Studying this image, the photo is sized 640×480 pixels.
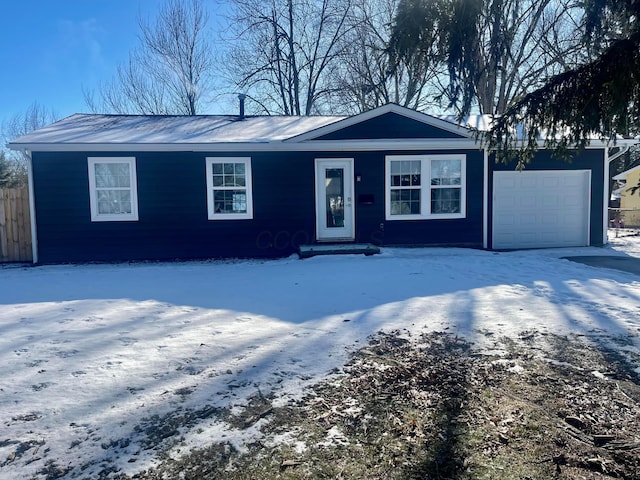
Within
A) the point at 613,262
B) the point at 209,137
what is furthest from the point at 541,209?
the point at 209,137

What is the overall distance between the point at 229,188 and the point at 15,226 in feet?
16.4

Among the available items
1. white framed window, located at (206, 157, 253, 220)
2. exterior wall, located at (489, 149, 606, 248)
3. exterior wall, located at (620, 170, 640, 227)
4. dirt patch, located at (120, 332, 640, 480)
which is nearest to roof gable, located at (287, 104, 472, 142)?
exterior wall, located at (489, 149, 606, 248)

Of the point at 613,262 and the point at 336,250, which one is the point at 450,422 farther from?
the point at 613,262

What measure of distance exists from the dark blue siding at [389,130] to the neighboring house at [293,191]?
25 millimetres

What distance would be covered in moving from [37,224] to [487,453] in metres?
10.3

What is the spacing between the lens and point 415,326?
463 centimetres

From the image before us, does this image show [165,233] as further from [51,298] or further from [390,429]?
[390,429]

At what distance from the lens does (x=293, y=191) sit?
33.7 feet

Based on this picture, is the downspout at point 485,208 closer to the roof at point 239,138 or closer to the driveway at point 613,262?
the roof at point 239,138

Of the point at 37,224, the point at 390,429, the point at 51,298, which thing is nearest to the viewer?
the point at 390,429

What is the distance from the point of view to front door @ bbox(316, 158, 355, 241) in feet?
34.0

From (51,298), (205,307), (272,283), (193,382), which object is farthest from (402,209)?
(193,382)

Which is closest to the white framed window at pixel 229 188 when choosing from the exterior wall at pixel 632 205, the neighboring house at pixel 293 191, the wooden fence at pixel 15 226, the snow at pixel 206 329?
the neighboring house at pixel 293 191

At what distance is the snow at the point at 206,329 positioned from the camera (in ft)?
8.41
